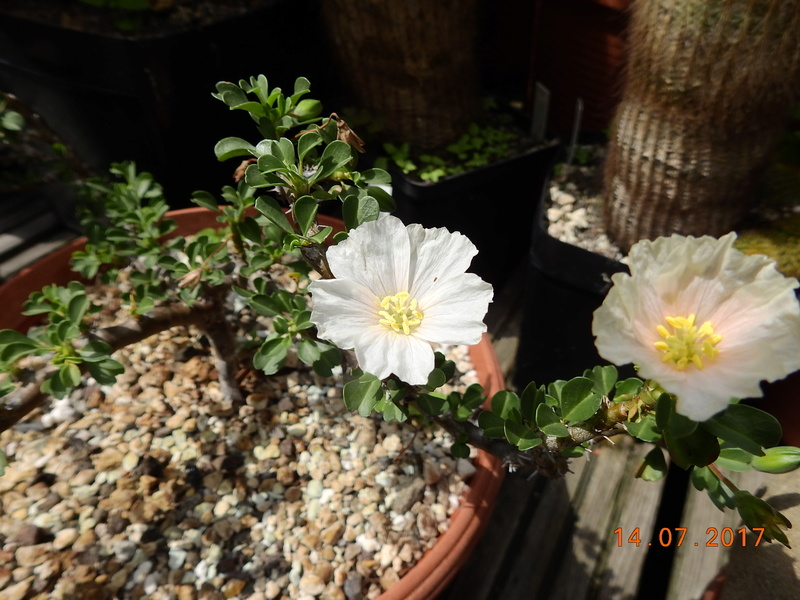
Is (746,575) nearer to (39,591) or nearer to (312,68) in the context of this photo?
(39,591)

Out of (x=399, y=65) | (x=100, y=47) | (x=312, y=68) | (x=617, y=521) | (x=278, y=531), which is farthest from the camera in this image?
(x=312, y=68)

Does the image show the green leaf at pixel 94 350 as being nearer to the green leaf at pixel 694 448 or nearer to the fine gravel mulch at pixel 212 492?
the fine gravel mulch at pixel 212 492

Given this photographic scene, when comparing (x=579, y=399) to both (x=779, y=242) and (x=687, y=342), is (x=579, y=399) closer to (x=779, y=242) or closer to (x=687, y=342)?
(x=687, y=342)

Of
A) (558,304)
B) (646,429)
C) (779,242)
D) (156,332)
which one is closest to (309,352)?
(156,332)

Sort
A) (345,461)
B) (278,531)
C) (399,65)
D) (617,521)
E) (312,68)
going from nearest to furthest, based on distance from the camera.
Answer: (278,531)
(345,461)
(617,521)
(399,65)
(312,68)

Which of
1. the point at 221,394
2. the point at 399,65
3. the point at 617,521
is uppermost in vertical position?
the point at 399,65

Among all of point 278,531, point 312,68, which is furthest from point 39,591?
point 312,68

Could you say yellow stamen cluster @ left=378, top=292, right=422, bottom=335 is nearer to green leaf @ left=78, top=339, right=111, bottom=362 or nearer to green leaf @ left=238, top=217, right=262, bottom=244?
green leaf @ left=238, top=217, right=262, bottom=244
